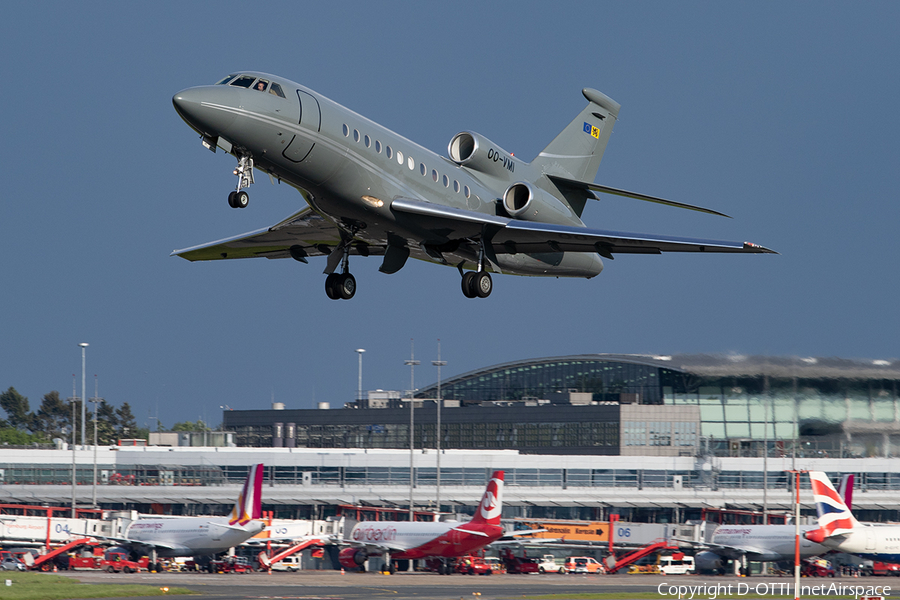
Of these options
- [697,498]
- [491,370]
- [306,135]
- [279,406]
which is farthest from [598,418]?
[306,135]

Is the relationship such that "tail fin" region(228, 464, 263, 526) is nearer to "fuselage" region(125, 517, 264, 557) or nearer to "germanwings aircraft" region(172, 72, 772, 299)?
"fuselage" region(125, 517, 264, 557)

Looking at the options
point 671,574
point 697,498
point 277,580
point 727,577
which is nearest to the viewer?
point 277,580

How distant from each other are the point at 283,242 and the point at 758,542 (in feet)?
107

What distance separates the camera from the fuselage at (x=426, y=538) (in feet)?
168

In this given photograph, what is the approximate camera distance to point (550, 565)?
186 feet

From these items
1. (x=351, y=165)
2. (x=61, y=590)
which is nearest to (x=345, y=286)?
(x=351, y=165)

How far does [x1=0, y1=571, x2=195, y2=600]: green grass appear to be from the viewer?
35.8m

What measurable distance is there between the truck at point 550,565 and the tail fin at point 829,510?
15051 mm

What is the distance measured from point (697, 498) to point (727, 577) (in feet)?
82.8

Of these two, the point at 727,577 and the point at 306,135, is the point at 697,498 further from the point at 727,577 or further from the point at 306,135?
the point at 306,135

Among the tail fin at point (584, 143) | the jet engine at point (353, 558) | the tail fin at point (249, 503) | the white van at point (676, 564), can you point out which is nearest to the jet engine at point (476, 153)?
the tail fin at point (584, 143)

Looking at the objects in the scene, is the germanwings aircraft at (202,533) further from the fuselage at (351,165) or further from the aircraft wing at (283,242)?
the fuselage at (351,165)

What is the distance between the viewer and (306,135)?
2422cm

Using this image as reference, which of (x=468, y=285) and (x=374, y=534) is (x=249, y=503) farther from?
(x=468, y=285)
